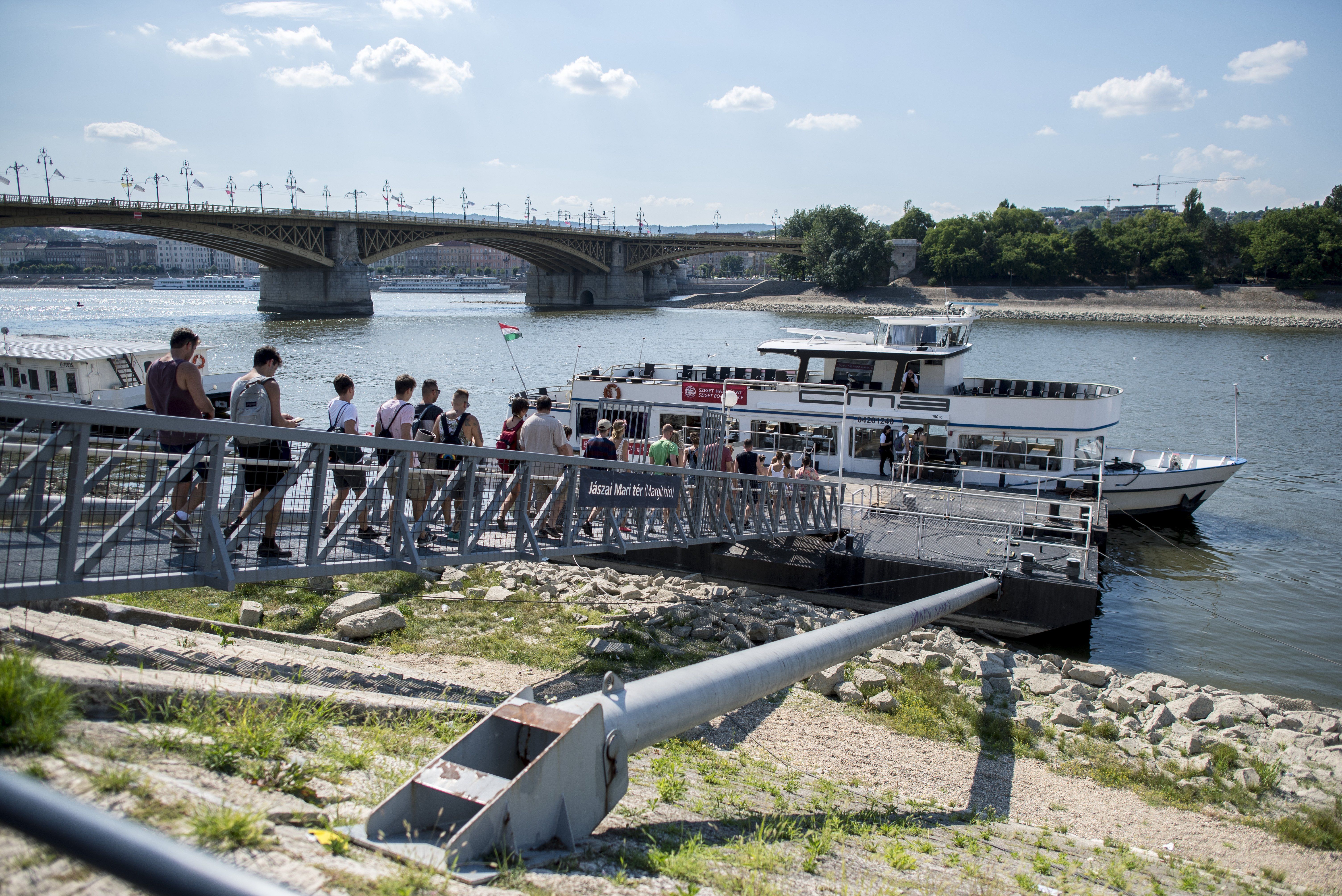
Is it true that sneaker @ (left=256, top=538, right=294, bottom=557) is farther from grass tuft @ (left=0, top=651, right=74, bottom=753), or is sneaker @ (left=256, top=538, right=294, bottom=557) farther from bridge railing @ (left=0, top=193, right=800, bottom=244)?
bridge railing @ (left=0, top=193, right=800, bottom=244)

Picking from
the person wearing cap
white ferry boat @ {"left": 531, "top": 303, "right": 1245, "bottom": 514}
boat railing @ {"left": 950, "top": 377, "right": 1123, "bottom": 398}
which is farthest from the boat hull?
the person wearing cap

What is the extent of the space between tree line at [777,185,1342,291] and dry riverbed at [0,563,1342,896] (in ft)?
368

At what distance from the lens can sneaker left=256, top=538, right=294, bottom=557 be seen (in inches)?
292

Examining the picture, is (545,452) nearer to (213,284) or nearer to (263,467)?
(263,467)

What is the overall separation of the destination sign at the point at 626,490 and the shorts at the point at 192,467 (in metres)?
4.80

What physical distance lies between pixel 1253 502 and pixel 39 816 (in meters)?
34.0

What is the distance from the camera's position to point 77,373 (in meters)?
26.8

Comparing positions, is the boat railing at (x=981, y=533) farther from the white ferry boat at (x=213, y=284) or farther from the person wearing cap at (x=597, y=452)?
the white ferry boat at (x=213, y=284)

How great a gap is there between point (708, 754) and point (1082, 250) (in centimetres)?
13435

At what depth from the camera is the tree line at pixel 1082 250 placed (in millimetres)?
112000

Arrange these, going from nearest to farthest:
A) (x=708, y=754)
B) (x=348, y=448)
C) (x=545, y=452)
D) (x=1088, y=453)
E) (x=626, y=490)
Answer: (x=708, y=754)
(x=348, y=448)
(x=545, y=452)
(x=626, y=490)
(x=1088, y=453)

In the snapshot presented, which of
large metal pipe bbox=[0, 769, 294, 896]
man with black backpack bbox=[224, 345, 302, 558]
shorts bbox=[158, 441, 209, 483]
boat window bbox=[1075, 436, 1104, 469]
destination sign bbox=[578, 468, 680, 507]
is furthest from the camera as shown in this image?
boat window bbox=[1075, 436, 1104, 469]

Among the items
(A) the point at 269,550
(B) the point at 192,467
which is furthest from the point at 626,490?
(B) the point at 192,467

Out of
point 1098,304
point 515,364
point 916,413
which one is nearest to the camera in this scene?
point 916,413
